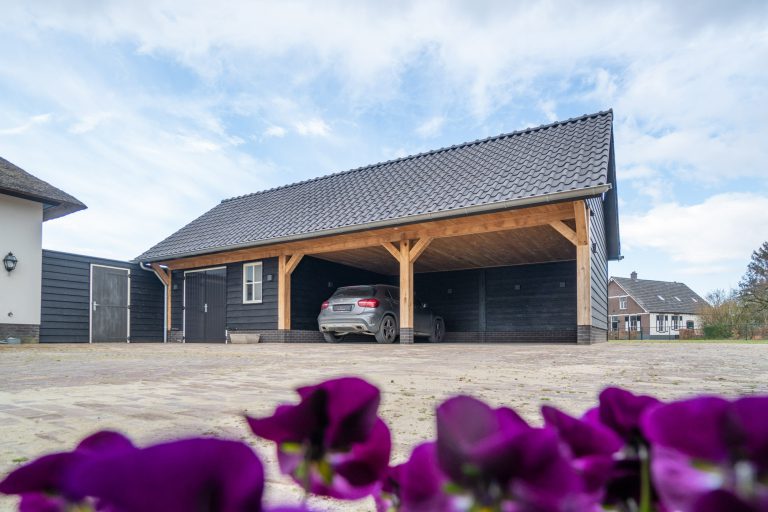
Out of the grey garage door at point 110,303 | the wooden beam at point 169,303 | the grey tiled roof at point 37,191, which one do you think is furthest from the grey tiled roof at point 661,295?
the grey tiled roof at point 37,191

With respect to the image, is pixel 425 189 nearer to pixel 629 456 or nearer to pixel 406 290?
pixel 406 290

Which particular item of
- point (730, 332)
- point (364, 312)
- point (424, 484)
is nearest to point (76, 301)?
point (364, 312)

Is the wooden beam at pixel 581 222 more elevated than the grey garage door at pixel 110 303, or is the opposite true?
the wooden beam at pixel 581 222

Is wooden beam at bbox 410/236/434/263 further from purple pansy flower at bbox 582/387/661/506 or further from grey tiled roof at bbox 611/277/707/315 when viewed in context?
grey tiled roof at bbox 611/277/707/315

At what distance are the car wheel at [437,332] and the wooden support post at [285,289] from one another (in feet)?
12.7

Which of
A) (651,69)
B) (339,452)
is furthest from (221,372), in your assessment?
(651,69)

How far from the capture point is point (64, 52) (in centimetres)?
1120

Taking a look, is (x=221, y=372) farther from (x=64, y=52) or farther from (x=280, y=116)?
(x=280, y=116)

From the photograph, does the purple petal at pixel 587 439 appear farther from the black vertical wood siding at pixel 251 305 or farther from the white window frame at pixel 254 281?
the white window frame at pixel 254 281

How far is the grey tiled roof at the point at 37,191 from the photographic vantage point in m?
10.5

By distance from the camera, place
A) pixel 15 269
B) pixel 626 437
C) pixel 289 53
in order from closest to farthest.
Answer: pixel 626 437 < pixel 15 269 < pixel 289 53

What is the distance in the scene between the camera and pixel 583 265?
843 centimetres

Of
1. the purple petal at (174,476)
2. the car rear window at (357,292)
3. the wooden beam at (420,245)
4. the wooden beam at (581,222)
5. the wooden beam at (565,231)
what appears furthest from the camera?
the car rear window at (357,292)

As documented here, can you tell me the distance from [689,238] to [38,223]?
2127 inches
